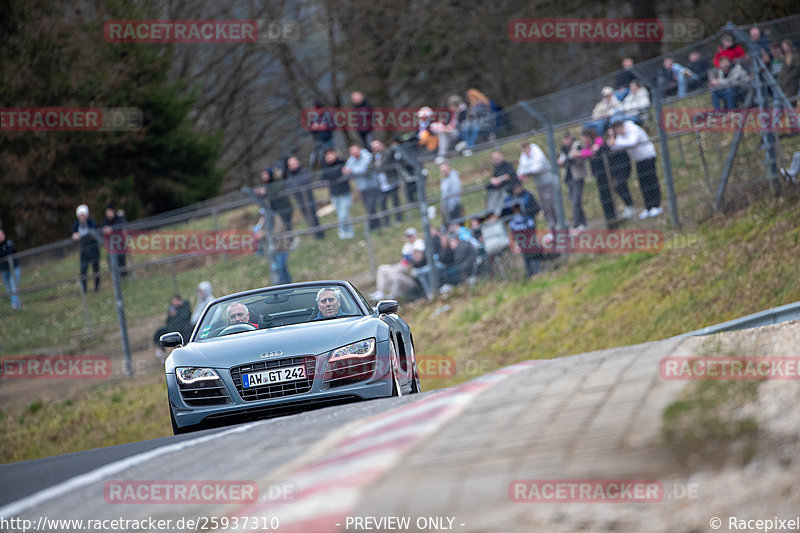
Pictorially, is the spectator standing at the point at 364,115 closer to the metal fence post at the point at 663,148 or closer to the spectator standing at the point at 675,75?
the metal fence post at the point at 663,148

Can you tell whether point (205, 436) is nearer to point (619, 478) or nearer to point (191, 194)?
point (619, 478)

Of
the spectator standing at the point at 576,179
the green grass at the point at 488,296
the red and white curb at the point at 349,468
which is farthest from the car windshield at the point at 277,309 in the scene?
the spectator standing at the point at 576,179

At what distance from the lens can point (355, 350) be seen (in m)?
8.66

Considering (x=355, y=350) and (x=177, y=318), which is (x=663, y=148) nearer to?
(x=177, y=318)

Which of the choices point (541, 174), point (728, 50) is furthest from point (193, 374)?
point (728, 50)

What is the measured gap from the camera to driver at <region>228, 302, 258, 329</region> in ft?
32.9

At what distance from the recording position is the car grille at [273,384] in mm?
8586

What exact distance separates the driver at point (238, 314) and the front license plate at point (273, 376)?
1.40 meters

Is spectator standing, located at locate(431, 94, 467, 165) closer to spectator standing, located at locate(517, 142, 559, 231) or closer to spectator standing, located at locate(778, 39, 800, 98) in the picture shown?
spectator standing, located at locate(517, 142, 559, 231)

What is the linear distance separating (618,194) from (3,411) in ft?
39.7

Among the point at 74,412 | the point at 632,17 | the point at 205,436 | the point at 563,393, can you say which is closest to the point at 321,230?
the point at 74,412

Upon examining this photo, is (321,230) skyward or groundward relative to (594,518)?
skyward

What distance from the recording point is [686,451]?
3727mm

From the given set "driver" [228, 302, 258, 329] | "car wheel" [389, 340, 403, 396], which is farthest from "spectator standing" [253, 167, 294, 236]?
"car wheel" [389, 340, 403, 396]
